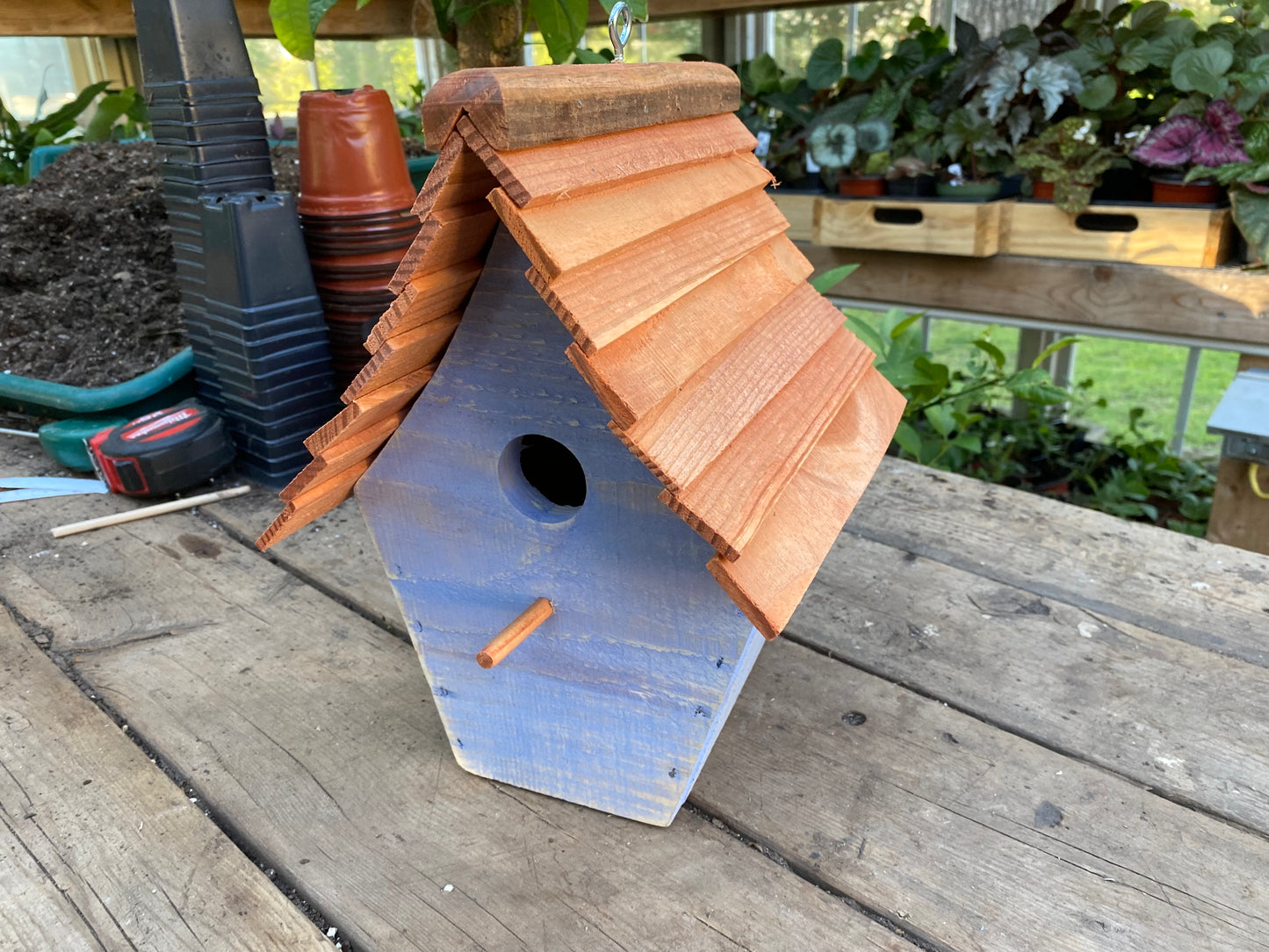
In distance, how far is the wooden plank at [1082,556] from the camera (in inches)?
41.8

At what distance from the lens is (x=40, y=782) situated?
2.78 feet

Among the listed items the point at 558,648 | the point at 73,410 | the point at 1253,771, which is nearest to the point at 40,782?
the point at 558,648

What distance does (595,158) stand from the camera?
61cm

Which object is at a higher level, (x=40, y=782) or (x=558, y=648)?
(x=558, y=648)

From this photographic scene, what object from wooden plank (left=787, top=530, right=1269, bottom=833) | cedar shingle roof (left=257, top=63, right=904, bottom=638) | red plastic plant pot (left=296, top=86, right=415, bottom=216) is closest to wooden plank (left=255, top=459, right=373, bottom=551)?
cedar shingle roof (left=257, top=63, right=904, bottom=638)

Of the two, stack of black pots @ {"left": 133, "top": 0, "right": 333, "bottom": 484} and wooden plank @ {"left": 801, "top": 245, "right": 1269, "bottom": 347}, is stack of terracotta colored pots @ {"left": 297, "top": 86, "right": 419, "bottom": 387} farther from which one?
wooden plank @ {"left": 801, "top": 245, "right": 1269, "bottom": 347}

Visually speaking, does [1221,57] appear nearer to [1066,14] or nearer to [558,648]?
[1066,14]

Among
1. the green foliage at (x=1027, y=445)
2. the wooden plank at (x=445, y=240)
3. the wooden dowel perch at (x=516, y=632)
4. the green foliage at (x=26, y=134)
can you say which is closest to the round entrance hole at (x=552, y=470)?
the wooden dowel perch at (x=516, y=632)

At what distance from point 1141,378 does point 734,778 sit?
398 centimetres

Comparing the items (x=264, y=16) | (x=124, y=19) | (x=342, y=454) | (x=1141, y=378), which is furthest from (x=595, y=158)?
(x=1141, y=378)

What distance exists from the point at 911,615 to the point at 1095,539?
1.10 ft

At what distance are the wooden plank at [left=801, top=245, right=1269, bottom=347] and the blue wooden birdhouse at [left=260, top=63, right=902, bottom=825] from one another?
4.28ft

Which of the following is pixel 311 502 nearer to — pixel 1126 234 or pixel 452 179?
pixel 452 179

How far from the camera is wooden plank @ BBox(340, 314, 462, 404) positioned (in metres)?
0.62
